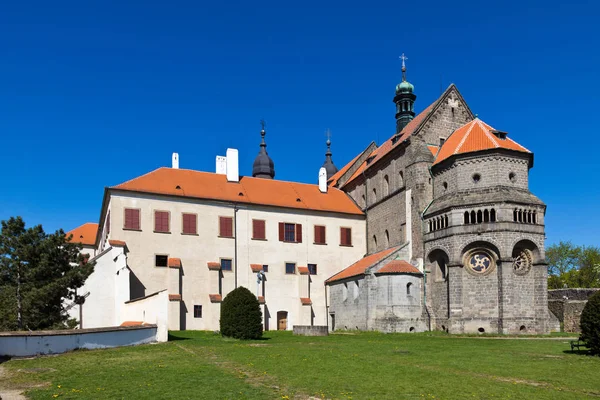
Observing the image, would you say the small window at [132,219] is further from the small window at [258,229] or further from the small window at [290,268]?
the small window at [290,268]

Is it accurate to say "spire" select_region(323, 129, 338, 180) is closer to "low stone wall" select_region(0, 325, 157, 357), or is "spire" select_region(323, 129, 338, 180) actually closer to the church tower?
the church tower

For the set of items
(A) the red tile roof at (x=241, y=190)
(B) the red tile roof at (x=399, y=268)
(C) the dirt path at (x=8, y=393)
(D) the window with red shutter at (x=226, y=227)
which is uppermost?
(A) the red tile roof at (x=241, y=190)

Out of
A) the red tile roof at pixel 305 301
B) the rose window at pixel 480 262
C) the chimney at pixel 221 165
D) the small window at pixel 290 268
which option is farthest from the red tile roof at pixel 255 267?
the rose window at pixel 480 262

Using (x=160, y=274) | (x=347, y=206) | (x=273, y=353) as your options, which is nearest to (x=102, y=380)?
(x=273, y=353)

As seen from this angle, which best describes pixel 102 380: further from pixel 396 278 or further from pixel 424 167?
pixel 424 167

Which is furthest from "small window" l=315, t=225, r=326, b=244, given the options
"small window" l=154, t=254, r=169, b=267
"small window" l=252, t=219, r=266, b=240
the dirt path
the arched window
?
the dirt path

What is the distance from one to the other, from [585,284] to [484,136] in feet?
119

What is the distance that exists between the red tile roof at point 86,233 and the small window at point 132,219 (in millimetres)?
18195

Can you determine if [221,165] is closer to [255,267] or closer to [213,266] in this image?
[255,267]

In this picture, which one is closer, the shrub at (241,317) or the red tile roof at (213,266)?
the shrub at (241,317)

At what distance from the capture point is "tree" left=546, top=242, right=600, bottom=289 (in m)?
65.2

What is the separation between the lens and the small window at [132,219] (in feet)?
131

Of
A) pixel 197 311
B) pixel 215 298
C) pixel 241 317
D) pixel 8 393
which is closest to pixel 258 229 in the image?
pixel 215 298

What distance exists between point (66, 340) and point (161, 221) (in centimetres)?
2081
